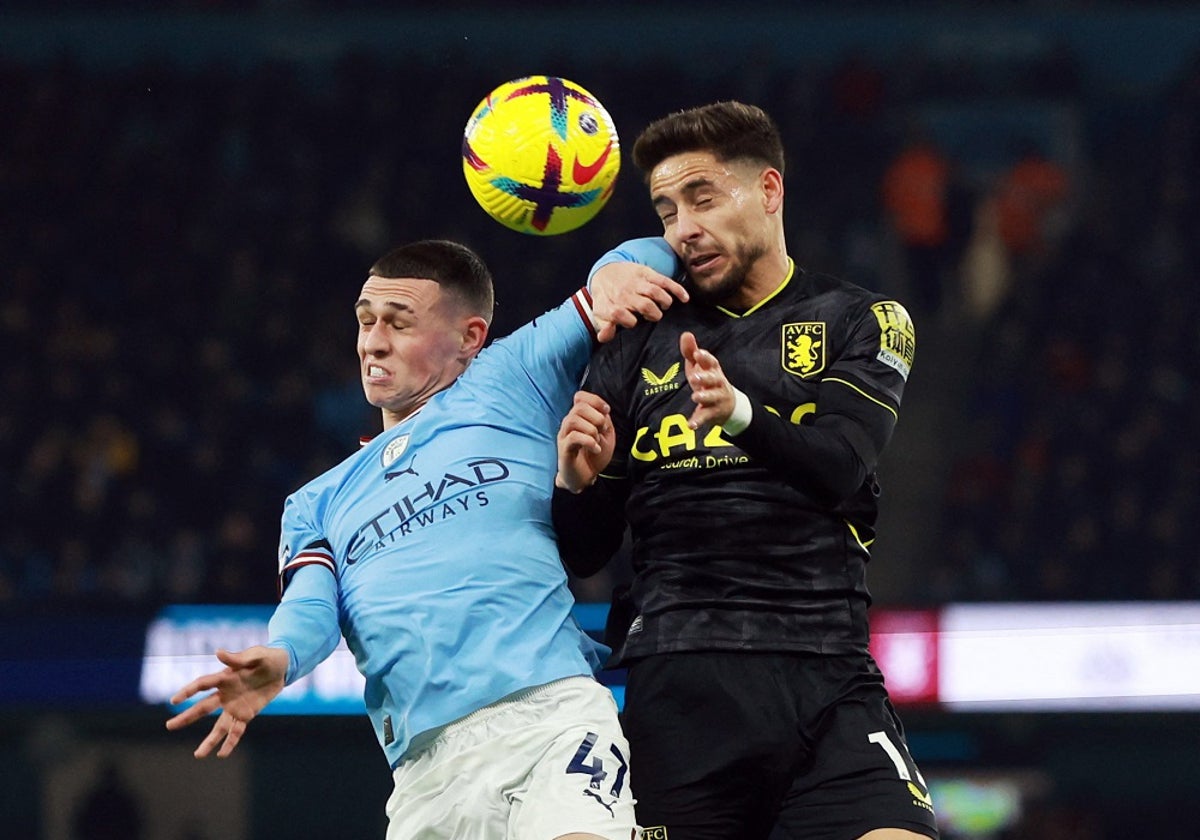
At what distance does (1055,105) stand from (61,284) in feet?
32.3

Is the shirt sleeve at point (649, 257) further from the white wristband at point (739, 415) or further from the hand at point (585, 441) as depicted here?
the white wristband at point (739, 415)

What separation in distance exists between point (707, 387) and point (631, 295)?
590 millimetres

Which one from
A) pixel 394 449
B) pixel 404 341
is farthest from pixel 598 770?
pixel 404 341

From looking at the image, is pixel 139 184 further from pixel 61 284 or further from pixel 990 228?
pixel 990 228

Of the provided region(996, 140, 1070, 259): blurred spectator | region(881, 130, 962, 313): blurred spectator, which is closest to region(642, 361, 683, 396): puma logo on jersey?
region(881, 130, 962, 313): blurred spectator

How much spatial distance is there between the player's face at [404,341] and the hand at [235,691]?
0.86 m

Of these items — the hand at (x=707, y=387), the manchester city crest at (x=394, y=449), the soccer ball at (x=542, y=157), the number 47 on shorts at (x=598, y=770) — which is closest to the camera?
the hand at (x=707, y=387)

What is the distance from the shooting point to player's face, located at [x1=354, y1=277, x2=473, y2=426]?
170 inches

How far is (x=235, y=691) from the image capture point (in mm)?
3600

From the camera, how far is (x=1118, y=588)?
1172 cm

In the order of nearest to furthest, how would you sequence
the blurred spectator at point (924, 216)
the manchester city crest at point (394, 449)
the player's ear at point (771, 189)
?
1. the player's ear at point (771, 189)
2. the manchester city crest at point (394, 449)
3. the blurred spectator at point (924, 216)

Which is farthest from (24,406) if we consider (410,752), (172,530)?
(410,752)

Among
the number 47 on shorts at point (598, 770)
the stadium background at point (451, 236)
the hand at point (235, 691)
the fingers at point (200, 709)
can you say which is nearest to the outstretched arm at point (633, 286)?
the number 47 on shorts at point (598, 770)

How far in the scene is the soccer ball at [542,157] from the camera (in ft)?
14.3
